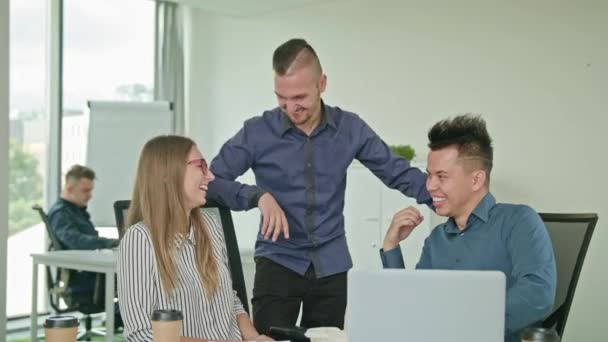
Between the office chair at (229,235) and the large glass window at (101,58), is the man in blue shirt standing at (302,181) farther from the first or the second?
the large glass window at (101,58)

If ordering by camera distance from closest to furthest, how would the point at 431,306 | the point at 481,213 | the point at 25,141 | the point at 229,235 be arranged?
the point at 431,306 → the point at 481,213 → the point at 229,235 → the point at 25,141

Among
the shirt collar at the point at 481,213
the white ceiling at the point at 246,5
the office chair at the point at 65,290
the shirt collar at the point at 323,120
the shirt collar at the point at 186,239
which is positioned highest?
the white ceiling at the point at 246,5

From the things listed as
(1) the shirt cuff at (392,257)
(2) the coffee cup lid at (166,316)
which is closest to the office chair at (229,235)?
(1) the shirt cuff at (392,257)

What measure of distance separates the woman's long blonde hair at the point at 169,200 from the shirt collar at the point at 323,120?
1.40ft

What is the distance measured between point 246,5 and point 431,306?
19.9 ft

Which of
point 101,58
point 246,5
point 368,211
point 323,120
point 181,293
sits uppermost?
point 246,5

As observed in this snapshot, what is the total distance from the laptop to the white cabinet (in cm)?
429

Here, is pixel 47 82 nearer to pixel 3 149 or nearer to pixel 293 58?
pixel 3 149

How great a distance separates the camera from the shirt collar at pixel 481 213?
7.97 ft

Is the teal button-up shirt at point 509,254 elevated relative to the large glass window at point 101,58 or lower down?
lower down

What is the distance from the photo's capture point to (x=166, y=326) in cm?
170

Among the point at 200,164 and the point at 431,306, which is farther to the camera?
the point at 200,164

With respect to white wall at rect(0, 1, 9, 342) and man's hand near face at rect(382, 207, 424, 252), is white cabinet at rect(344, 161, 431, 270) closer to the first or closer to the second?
white wall at rect(0, 1, 9, 342)

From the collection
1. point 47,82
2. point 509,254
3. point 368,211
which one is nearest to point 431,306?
point 509,254
